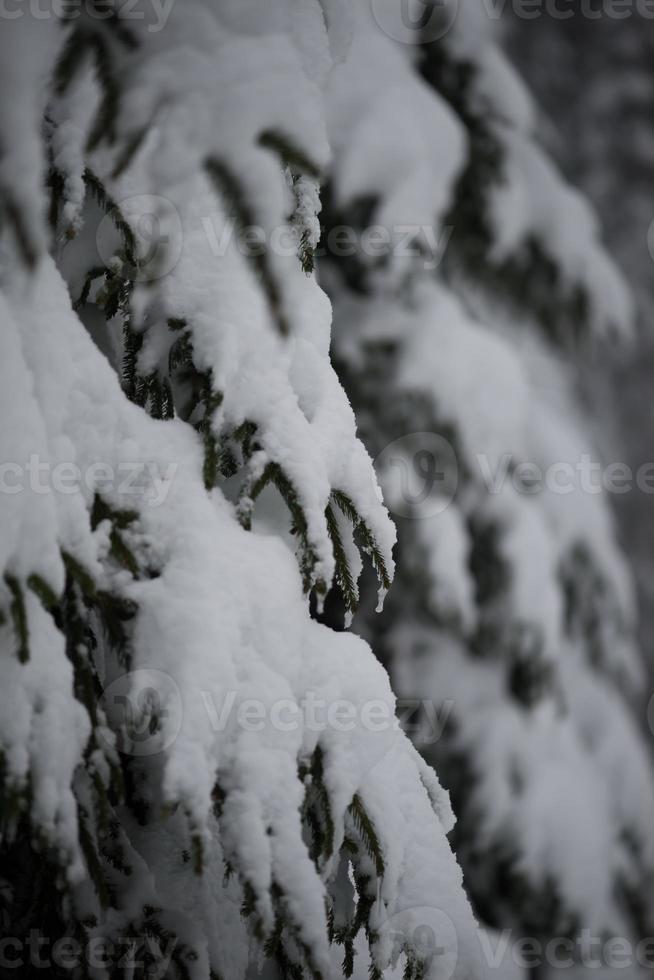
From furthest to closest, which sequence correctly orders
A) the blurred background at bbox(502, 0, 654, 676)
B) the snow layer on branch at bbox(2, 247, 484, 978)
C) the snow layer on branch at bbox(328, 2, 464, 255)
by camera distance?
the blurred background at bbox(502, 0, 654, 676) < the snow layer on branch at bbox(328, 2, 464, 255) < the snow layer on branch at bbox(2, 247, 484, 978)

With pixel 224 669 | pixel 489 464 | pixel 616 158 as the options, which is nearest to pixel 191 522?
pixel 224 669

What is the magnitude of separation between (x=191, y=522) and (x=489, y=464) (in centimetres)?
186

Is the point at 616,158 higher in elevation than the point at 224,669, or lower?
lower

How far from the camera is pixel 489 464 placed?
101 inches

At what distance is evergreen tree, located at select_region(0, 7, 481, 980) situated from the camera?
0.77 meters

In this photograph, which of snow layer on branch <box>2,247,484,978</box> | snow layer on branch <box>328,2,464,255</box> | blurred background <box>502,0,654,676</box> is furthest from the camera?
blurred background <box>502,0,654,676</box>

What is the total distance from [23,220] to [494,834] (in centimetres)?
270

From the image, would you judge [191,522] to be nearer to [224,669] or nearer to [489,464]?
[224,669]

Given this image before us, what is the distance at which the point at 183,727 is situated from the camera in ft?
2.50

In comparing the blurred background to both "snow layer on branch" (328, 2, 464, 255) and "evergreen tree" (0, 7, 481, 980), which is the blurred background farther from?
"evergreen tree" (0, 7, 481, 980)

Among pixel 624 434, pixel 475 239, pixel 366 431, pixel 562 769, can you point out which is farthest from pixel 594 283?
pixel 624 434

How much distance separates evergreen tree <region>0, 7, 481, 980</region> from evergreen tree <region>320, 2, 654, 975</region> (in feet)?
4.41

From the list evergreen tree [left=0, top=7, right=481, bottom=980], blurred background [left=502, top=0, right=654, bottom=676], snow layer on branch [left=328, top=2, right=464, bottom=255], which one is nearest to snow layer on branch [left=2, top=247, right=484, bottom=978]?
evergreen tree [left=0, top=7, right=481, bottom=980]

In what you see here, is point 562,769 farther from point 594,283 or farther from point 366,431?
point 594,283
